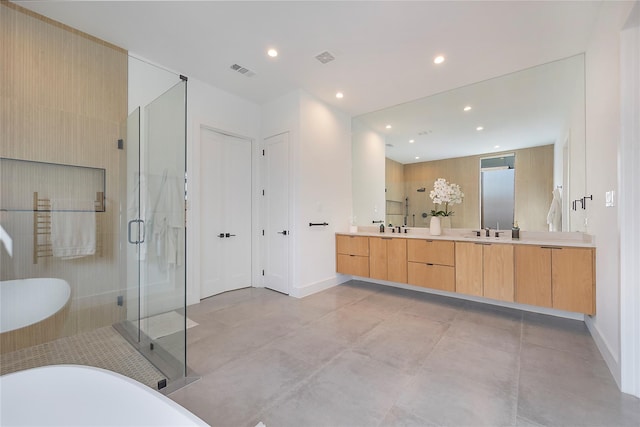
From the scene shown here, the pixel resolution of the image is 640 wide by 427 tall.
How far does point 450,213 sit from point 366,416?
3.08 metres

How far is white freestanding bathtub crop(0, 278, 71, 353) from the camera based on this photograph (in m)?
2.07

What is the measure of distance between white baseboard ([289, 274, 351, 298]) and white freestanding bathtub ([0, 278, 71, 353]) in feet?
8.00

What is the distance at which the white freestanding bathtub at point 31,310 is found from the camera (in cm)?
207

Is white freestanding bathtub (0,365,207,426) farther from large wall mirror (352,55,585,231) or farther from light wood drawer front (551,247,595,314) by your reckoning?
large wall mirror (352,55,585,231)

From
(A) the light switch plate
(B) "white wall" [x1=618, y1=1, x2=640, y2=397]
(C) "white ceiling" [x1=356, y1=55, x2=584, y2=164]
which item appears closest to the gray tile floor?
→ (B) "white wall" [x1=618, y1=1, x2=640, y2=397]

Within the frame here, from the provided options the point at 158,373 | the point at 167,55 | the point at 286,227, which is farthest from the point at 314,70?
the point at 158,373

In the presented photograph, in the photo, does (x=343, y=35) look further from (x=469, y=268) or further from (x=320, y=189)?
(x=469, y=268)

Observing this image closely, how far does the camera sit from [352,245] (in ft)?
14.3

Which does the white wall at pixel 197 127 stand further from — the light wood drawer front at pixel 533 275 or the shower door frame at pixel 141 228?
the light wood drawer front at pixel 533 275

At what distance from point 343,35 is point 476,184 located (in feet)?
8.72

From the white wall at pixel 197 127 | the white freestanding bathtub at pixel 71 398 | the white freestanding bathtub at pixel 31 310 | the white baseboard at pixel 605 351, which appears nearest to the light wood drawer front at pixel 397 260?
the white baseboard at pixel 605 351

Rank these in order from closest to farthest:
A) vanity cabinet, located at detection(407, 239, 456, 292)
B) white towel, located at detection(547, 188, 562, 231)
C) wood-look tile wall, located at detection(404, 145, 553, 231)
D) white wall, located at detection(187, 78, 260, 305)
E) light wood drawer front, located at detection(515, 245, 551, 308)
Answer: light wood drawer front, located at detection(515, 245, 551, 308), white towel, located at detection(547, 188, 562, 231), wood-look tile wall, located at detection(404, 145, 553, 231), vanity cabinet, located at detection(407, 239, 456, 292), white wall, located at detection(187, 78, 260, 305)

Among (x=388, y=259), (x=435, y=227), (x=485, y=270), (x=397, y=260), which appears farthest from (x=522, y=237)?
(x=388, y=259)

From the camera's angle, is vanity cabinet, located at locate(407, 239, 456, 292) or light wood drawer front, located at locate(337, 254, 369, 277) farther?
light wood drawer front, located at locate(337, 254, 369, 277)
